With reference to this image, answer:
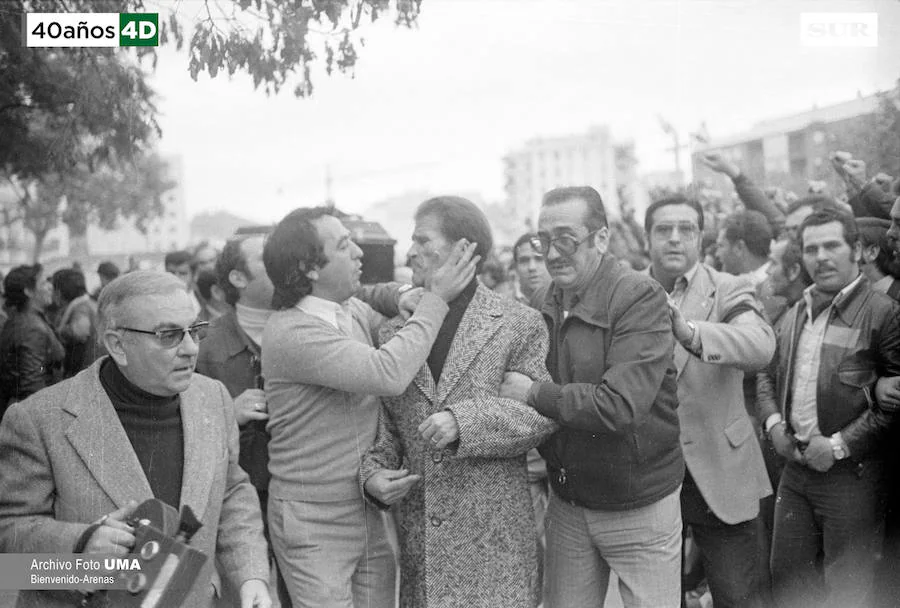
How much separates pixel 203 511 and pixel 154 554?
0.81 feet

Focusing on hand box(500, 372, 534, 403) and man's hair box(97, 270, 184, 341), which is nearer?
man's hair box(97, 270, 184, 341)

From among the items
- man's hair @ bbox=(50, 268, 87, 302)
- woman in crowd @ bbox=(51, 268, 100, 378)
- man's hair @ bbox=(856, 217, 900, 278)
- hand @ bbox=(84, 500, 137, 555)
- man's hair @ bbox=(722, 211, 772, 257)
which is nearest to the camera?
hand @ bbox=(84, 500, 137, 555)

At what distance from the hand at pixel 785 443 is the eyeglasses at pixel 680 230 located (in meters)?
0.91

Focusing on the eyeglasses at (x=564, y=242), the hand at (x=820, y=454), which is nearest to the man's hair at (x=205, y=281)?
the eyeglasses at (x=564, y=242)

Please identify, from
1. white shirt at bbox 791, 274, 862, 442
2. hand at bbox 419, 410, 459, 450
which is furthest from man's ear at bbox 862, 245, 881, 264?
hand at bbox 419, 410, 459, 450

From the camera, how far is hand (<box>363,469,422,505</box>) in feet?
8.95

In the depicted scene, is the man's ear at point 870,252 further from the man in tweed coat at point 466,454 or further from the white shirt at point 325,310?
the white shirt at point 325,310

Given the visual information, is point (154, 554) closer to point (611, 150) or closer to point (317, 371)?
point (317, 371)

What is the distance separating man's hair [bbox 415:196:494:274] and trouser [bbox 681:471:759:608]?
1361 mm

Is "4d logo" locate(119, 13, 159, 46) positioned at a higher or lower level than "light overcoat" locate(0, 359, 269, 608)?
higher

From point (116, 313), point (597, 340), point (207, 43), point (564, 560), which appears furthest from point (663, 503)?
point (207, 43)

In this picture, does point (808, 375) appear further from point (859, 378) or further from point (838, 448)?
point (838, 448)

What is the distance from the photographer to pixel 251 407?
9.85 feet

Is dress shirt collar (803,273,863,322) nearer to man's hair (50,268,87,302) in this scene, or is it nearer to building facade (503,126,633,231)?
building facade (503,126,633,231)
